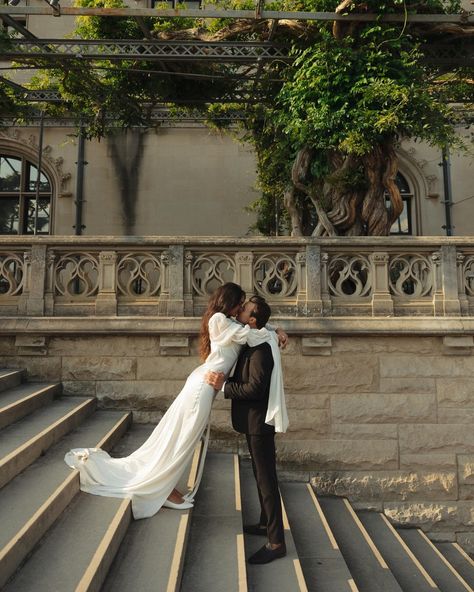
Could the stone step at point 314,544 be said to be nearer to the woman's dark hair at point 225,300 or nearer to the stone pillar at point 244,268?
the woman's dark hair at point 225,300

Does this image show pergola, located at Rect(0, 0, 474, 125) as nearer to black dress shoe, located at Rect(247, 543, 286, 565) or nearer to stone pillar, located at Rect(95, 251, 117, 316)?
stone pillar, located at Rect(95, 251, 117, 316)

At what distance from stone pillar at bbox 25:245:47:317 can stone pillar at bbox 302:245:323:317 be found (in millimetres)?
3023

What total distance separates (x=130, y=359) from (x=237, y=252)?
5.89 ft

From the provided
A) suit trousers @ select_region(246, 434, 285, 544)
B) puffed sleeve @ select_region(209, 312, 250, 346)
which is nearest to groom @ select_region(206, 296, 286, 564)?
suit trousers @ select_region(246, 434, 285, 544)

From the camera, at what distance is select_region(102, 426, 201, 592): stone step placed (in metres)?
2.83

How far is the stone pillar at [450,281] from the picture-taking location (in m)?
5.68

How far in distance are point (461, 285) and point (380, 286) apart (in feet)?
3.18

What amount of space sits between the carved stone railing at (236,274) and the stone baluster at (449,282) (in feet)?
0.04

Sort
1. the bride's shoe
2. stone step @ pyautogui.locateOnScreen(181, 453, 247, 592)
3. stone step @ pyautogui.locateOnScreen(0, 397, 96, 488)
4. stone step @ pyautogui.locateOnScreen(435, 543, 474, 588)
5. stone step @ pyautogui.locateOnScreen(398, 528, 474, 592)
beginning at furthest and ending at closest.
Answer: stone step @ pyautogui.locateOnScreen(435, 543, 474, 588) < stone step @ pyautogui.locateOnScreen(398, 528, 474, 592) < the bride's shoe < stone step @ pyautogui.locateOnScreen(0, 397, 96, 488) < stone step @ pyautogui.locateOnScreen(181, 453, 247, 592)

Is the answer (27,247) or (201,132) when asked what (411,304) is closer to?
(27,247)

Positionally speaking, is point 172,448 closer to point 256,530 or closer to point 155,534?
point 155,534

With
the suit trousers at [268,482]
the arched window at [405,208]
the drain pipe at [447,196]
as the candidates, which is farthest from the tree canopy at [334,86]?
the suit trousers at [268,482]

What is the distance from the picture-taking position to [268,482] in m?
3.38

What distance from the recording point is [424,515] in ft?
18.6
